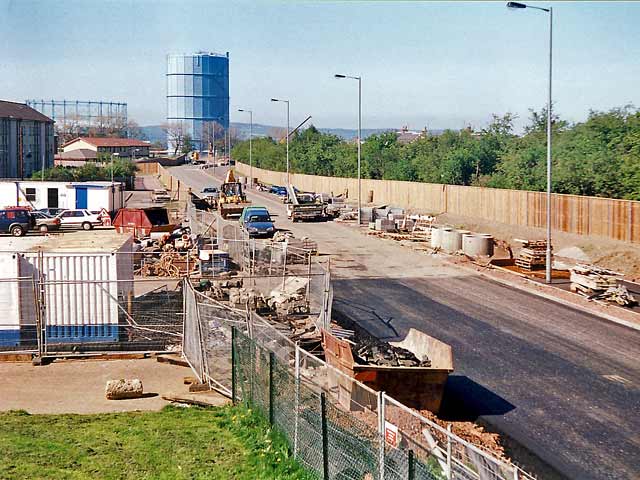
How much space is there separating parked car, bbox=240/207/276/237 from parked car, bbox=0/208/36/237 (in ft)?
44.4

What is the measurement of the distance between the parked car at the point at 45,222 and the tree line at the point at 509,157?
3148cm

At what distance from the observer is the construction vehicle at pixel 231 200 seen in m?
64.6

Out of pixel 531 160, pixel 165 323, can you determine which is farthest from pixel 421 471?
pixel 531 160

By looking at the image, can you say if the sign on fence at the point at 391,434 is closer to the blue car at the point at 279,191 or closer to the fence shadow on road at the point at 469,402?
the fence shadow on road at the point at 469,402

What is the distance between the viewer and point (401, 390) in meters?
16.8

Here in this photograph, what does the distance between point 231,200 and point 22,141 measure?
3818cm

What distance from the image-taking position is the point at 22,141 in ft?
318

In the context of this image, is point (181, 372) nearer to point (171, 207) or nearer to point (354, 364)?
point (354, 364)

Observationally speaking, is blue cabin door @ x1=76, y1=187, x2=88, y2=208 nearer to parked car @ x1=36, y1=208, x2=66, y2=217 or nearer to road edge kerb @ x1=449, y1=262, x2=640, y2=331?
parked car @ x1=36, y1=208, x2=66, y2=217

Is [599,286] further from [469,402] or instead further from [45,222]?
[45,222]

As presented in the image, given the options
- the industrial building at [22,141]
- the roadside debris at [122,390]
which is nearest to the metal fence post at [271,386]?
the roadside debris at [122,390]

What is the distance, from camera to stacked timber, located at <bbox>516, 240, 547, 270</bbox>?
124 ft

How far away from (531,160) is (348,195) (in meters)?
28.7

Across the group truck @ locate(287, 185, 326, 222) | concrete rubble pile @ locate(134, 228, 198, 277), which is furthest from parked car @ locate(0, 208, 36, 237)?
truck @ locate(287, 185, 326, 222)
